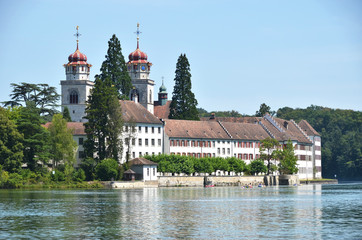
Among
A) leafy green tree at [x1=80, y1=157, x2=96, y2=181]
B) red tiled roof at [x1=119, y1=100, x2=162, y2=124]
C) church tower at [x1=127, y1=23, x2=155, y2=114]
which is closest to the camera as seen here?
leafy green tree at [x1=80, y1=157, x2=96, y2=181]

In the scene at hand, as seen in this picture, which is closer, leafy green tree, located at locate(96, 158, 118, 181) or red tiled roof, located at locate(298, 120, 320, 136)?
leafy green tree, located at locate(96, 158, 118, 181)

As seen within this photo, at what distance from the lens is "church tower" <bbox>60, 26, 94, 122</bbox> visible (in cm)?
16538

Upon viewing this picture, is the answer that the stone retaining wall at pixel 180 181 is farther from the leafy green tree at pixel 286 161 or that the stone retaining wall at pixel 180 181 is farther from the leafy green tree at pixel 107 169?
the leafy green tree at pixel 286 161

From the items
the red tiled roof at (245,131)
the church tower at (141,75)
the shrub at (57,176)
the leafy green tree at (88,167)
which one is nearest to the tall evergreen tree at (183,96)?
the red tiled roof at (245,131)

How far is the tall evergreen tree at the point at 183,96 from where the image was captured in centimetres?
14500

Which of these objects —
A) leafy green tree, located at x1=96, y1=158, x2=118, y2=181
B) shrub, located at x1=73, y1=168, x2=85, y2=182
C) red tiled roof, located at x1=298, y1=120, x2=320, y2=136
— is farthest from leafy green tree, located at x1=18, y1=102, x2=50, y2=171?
red tiled roof, located at x1=298, y1=120, x2=320, y2=136

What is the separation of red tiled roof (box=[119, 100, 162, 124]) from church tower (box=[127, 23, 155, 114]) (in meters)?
37.7

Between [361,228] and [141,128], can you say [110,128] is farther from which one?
[361,228]

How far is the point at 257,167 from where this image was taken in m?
143

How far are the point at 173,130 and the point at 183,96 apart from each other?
883 cm

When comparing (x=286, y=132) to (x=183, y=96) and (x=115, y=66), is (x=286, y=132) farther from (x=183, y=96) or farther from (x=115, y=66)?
(x=115, y=66)

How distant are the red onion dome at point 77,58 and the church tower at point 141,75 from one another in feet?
42.9

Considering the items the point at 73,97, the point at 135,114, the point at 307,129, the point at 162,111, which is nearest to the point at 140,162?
the point at 135,114

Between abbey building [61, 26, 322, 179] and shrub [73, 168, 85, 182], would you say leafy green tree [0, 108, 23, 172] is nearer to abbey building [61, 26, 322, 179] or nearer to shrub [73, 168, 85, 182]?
shrub [73, 168, 85, 182]
